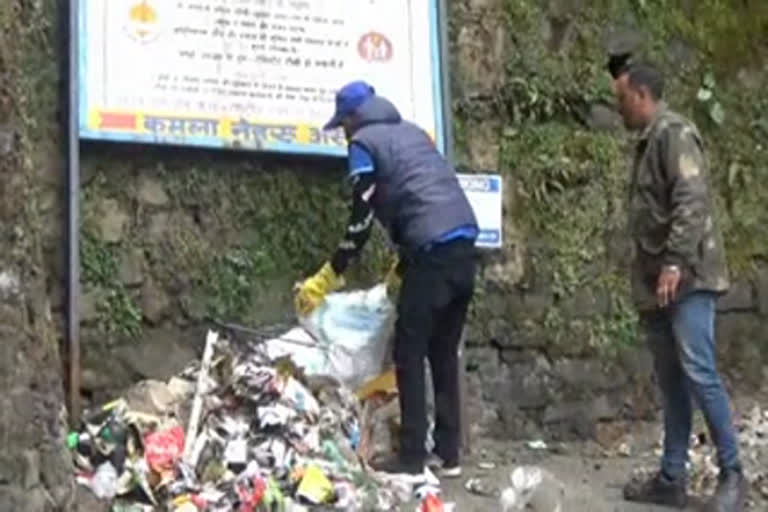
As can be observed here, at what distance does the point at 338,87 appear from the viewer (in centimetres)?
794

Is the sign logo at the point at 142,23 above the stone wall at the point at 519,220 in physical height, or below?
above

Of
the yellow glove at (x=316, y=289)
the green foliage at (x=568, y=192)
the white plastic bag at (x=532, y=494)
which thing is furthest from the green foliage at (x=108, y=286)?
the green foliage at (x=568, y=192)

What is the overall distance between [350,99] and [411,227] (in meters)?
0.60

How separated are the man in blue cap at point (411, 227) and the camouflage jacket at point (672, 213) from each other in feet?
2.34

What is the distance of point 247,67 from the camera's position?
306 inches

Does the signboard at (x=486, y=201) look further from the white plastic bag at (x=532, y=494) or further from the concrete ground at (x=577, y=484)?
the white plastic bag at (x=532, y=494)

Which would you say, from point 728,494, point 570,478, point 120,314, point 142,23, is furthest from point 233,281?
point 728,494

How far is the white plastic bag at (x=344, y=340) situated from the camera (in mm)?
7441

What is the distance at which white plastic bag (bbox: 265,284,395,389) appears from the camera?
24.4ft

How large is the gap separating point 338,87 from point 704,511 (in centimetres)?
252

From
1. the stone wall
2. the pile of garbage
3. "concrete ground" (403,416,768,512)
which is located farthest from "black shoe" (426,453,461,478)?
the stone wall

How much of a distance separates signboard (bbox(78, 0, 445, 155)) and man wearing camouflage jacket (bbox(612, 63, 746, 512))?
54.8 inches

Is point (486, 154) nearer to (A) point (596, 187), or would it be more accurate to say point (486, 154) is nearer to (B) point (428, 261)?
(A) point (596, 187)

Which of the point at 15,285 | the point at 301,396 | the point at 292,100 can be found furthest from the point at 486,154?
the point at 15,285
